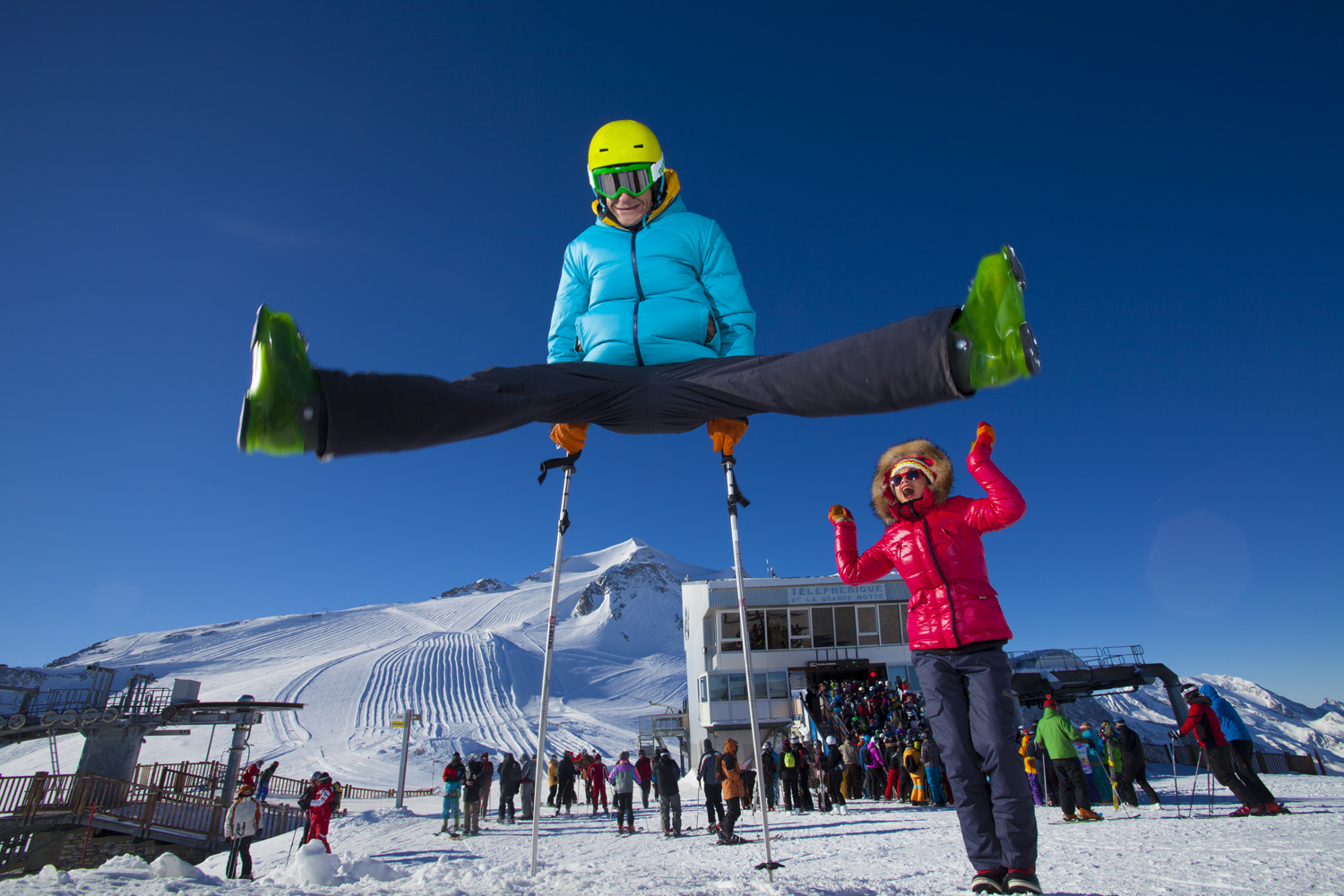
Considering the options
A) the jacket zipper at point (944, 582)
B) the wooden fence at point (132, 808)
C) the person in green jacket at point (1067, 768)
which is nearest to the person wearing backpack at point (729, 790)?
the person in green jacket at point (1067, 768)

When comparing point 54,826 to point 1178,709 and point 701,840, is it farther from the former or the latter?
point 1178,709

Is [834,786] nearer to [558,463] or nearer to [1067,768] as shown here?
[1067,768]

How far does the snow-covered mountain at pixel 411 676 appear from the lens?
41.4 m

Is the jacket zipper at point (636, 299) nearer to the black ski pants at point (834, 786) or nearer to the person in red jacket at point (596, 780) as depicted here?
the black ski pants at point (834, 786)

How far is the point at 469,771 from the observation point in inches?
488

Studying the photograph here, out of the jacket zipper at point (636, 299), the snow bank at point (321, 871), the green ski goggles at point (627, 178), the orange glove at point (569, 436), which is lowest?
the snow bank at point (321, 871)

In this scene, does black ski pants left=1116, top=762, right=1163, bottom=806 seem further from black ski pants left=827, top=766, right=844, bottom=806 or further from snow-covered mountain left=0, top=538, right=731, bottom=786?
snow-covered mountain left=0, top=538, right=731, bottom=786

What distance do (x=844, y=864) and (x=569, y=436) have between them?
12.2 feet

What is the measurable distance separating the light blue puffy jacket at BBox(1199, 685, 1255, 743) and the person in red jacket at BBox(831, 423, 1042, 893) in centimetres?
575

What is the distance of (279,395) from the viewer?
2215 mm

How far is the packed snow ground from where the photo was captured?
290cm

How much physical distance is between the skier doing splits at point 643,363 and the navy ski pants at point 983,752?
1.46 meters

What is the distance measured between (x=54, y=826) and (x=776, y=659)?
23.6 metres

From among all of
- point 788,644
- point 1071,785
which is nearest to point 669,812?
point 1071,785
